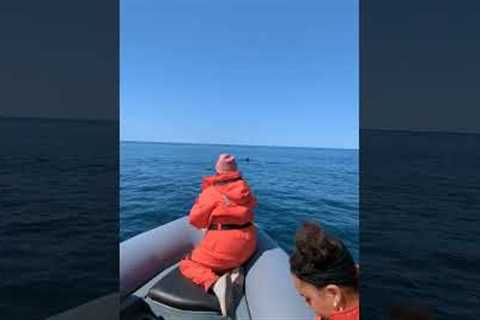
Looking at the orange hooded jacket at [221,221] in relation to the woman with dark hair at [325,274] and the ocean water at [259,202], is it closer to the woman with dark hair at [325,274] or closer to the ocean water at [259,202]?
the ocean water at [259,202]

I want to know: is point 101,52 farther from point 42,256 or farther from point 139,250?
point 42,256

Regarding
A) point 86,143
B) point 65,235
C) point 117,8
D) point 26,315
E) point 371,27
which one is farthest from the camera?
point 86,143

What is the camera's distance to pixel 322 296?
91 cm

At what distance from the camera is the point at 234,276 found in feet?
6.52

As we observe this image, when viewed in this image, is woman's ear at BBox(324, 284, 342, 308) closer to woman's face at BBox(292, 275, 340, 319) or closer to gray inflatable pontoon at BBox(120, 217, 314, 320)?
woman's face at BBox(292, 275, 340, 319)

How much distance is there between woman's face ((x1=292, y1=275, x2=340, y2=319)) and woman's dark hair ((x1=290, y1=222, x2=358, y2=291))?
1 cm

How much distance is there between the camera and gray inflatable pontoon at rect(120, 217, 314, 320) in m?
1.78

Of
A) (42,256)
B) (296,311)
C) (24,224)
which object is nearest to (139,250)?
(296,311)

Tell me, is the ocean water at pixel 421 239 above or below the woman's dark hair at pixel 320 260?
below

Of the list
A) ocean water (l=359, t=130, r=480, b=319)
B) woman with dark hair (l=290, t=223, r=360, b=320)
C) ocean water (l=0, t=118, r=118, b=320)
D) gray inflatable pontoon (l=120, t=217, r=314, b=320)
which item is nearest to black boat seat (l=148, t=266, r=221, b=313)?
gray inflatable pontoon (l=120, t=217, r=314, b=320)

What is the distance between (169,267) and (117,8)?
127cm

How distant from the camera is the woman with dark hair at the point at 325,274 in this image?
2.97 ft

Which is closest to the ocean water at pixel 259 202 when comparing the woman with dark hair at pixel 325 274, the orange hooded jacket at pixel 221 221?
the orange hooded jacket at pixel 221 221

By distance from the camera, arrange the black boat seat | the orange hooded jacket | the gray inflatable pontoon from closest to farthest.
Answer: the gray inflatable pontoon < the black boat seat < the orange hooded jacket
